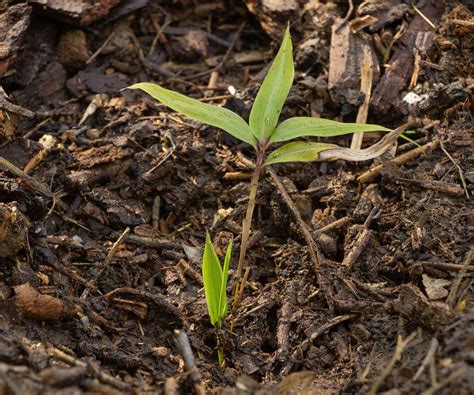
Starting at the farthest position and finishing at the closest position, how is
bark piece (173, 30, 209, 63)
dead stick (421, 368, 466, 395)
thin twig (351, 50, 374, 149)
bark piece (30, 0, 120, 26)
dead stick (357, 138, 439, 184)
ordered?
bark piece (173, 30, 209, 63) → bark piece (30, 0, 120, 26) → thin twig (351, 50, 374, 149) → dead stick (357, 138, 439, 184) → dead stick (421, 368, 466, 395)

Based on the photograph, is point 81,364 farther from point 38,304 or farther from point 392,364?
point 392,364

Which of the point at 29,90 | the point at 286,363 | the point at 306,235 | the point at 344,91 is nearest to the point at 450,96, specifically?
the point at 344,91

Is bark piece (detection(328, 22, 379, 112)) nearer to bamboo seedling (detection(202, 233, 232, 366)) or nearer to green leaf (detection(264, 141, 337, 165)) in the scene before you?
green leaf (detection(264, 141, 337, 165))

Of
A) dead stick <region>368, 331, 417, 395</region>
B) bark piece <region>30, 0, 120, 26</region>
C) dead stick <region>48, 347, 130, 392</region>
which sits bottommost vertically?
dead stick <region>368, 331, 417, 395</region>

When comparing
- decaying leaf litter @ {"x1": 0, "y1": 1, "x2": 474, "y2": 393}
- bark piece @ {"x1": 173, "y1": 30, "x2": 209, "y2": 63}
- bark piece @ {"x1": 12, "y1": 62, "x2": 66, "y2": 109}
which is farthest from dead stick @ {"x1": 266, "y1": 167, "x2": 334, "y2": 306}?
bark piece @ {"x1": 12, "y1": 62, "x2": 66, "y2": 109}

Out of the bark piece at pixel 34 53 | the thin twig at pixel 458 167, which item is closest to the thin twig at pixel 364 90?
the thin twig at pixel 458 167

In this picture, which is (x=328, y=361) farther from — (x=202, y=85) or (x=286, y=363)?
(x=202, y=85)
